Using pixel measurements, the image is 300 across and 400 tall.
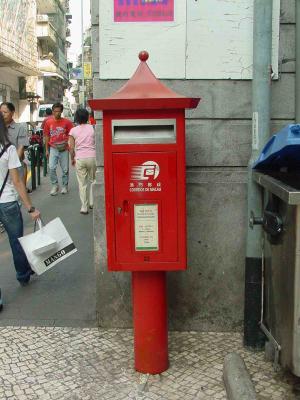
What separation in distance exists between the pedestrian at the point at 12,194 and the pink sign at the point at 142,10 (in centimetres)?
151

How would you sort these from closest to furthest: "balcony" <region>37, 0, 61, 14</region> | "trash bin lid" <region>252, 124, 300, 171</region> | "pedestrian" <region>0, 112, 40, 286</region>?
"trash bin lid" <region>252, 124, 300, 171</region>, "pedestrian" <region>0, 112, 40, 286</region>, "balcony" <region>37, 0, 61, 14</region>

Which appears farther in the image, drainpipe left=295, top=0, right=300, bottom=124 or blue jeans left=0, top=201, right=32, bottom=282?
blue jeans left=0, top=201, right=32, bottom=282

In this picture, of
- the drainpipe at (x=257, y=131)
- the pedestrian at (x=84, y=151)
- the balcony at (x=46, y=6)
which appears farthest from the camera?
the balcony at (x=46, y=6)

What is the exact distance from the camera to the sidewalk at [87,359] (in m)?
3.42

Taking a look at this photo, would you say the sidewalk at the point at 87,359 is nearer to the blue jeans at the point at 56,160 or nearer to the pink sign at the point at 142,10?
the pink sign at the point at 142,10

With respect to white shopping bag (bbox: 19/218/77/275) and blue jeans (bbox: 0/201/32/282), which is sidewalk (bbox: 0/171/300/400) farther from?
white shopping bag (bbox: 19/218/77/275)

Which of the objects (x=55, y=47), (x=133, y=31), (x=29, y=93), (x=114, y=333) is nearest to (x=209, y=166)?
(x=133, y=31)

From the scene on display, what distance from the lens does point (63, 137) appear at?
36.6ft

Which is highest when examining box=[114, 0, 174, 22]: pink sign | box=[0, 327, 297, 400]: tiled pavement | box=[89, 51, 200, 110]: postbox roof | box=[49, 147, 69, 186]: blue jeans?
box=[114, 0, 174, 22]: pink sign

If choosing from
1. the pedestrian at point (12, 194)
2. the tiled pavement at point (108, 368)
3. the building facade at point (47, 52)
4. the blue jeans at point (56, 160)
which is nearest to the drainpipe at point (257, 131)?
the tiled pavement at point (108, 368)

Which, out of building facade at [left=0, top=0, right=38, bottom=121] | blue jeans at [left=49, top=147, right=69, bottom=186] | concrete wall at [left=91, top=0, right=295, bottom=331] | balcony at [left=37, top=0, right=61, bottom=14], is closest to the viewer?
concrete wall at [left=91, top=0, right=295, bottom=331]

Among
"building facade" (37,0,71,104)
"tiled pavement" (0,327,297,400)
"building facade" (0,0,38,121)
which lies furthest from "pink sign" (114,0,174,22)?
"building facade" (37,0,71,104)

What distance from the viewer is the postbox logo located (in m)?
3.33

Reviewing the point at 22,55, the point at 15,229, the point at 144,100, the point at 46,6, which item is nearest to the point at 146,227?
the point at 144,100
